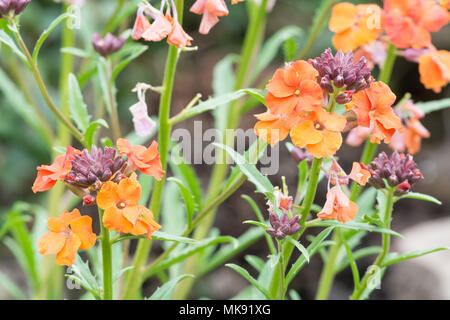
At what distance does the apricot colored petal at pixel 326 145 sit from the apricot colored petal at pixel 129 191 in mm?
233

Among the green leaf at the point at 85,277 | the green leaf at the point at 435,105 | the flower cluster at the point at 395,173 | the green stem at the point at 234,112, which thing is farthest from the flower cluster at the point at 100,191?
the green leaf at the point at 435,105

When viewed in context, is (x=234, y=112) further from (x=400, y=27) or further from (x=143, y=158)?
(x=143, y=158)

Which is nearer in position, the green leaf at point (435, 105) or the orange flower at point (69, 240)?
the orange flower at point (69, 240)

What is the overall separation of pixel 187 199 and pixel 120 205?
26 cm

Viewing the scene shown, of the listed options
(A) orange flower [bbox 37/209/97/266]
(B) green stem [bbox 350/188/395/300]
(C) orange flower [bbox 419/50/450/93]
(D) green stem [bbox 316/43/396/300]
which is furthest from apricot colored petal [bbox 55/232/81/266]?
(C) orange flower [bbox 419/50/450/93]

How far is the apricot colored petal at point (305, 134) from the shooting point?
700 millimetres

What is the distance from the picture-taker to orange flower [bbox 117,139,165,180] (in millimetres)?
756

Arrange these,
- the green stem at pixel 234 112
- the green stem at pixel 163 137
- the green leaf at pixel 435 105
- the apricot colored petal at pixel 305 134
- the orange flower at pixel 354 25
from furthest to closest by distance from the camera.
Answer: the green stem at pixel 234 112 → the green leaf at pixel 435 105 → the orange flower at pixel 354 25 → the green stem at pixel 163 137 → the apricot colored petal at pixel 305 134

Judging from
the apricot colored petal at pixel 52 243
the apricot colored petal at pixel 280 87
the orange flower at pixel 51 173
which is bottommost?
the apricot colored petal at pixel 52 243

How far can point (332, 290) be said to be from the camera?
2.37 m

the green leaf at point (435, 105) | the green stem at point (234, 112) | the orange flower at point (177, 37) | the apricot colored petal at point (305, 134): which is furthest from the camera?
the green stem at point (234, 112)

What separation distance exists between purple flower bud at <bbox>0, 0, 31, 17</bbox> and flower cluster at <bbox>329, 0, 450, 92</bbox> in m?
0.57

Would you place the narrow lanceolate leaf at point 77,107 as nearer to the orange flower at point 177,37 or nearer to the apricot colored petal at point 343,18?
the orange flower at point 177,37

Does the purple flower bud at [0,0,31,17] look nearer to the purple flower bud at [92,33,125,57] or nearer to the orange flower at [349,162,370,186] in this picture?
the purple flower bud at [92,33,125,57]
